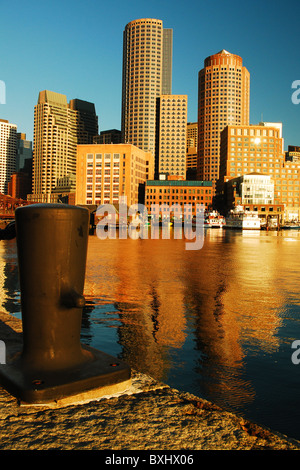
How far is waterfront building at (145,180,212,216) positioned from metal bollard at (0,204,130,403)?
556ft

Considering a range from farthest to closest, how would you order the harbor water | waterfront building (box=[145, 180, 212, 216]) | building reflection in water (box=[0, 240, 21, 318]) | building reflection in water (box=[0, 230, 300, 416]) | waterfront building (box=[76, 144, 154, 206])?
waterfront building (box=[145, 180, 212, 216])
waterfront building (box=[76, 144, 154, 206])
building reflection in water (box=[0, 240, 21, 318])
building reflection in water (box=[0, 230, 300, 416])
the harbor water

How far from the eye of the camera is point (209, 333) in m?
7.49

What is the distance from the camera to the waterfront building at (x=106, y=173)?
547 ft

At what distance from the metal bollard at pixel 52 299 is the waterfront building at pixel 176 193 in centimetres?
16949

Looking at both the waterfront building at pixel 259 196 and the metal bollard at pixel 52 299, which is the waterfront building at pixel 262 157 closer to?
the waterfront building at pixel 259 196

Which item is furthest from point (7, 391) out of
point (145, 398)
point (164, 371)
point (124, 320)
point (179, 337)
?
point (124, 320)

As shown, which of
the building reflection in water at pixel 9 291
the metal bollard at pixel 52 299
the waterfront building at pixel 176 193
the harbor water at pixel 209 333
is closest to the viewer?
the metal bollard at pixel 52 299

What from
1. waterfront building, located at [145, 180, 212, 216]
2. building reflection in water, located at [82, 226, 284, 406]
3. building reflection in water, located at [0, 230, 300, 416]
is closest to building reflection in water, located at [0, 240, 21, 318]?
building reflection in water, located at [0, 230, 300, 416]

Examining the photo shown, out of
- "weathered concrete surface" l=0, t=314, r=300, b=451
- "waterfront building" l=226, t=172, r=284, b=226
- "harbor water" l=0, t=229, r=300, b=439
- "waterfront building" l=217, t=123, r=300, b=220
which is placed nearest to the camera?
"weathered concrete surface" l=0, t=314, r=300, b=451

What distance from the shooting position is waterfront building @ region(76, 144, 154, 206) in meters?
167

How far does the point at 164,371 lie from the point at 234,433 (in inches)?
104

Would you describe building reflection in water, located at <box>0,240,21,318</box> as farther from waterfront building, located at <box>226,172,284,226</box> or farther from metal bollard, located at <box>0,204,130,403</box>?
waterfront building, located at <box>226,172,284,226</box>

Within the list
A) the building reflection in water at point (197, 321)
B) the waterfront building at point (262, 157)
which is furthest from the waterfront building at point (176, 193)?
the building reflection in water at point (197, 321)

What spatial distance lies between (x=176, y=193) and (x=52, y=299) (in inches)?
6829
